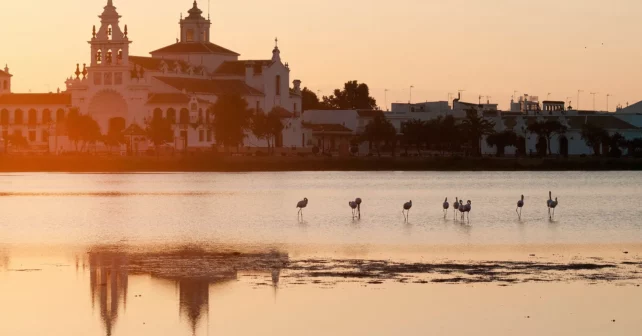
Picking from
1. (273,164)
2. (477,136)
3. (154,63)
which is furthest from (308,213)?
(154,63)

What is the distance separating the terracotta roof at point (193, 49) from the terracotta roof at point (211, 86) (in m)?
4.42

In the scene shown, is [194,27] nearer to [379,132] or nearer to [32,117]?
[32,117]

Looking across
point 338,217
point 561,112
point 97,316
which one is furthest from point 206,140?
point 97,316

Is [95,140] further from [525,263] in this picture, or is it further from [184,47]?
[525,263]

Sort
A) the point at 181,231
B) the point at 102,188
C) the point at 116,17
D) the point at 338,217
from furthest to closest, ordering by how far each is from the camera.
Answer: the point at 116,17, the point at 102,188, the point at 338,217, the point at 181,231

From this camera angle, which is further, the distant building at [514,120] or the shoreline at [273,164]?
the distant building at [514,120]

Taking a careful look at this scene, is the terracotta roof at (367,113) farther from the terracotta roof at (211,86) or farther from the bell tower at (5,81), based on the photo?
the bell tower at (5,81)

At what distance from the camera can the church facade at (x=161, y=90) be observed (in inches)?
5394

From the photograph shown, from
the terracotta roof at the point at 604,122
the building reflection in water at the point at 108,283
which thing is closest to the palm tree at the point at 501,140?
the terracotta roof at the point at 604,122

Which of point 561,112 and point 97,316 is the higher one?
point 561,112

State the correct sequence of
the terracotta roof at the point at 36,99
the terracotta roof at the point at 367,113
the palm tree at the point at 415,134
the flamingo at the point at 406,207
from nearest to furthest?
the flamingo at the point at 406,207
the palm tree at the point at 415,134
the terracotta roof at the point at 36,99
the terracotta roof at the point at 367,113

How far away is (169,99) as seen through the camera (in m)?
137

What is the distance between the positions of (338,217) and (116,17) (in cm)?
9335

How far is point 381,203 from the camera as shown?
2419 inches
